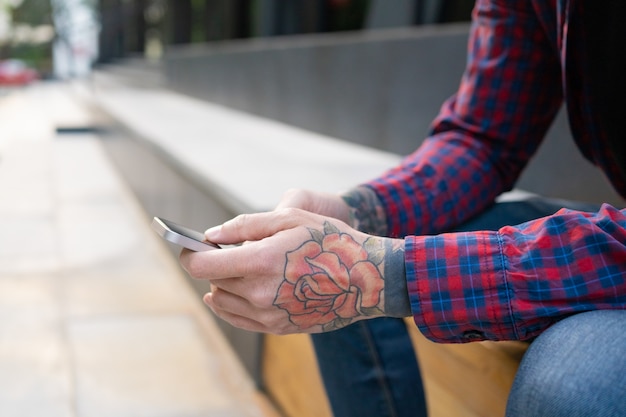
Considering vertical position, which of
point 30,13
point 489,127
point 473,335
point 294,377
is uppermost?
point 489,127

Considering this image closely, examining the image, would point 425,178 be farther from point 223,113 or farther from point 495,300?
point 223,113

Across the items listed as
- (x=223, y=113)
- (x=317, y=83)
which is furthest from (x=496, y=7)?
(x=223, y=113)

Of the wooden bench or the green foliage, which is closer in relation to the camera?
the wooden bench

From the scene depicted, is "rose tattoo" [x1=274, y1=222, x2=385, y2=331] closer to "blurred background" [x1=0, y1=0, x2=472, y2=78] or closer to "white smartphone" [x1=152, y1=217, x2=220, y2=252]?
"white smartphone" [x1=152, y1=217, x2=220, y2=252]

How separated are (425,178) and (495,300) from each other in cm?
43

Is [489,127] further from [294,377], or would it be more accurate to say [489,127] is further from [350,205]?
[294,377]

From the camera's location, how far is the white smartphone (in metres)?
0.79

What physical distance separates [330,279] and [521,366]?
0.22 metres

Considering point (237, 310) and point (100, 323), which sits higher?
point (237, 310)

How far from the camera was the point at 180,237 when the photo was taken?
2.60 ft

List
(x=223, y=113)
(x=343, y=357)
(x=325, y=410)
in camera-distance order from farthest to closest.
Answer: (x=223, y=113) < (x=325, y=410) < (x=343, y=357)

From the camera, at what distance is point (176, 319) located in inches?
92.5

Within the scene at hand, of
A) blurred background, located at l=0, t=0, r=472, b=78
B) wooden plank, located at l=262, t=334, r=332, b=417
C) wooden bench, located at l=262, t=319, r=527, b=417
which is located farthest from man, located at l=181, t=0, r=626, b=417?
blurred background, located at l=0, t=0, r=472, b=78

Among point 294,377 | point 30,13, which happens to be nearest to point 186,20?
point 294,377
